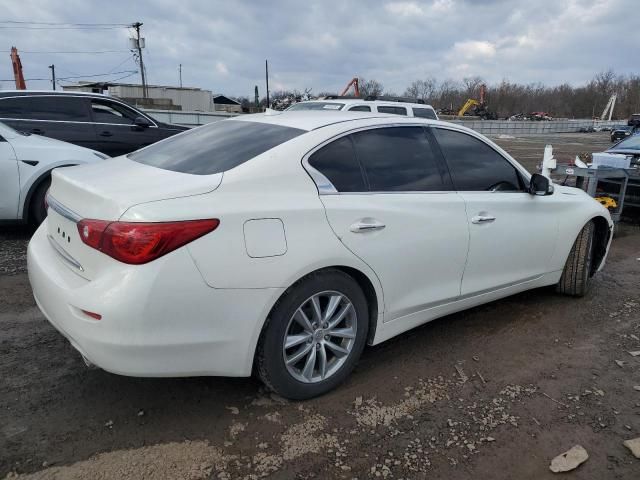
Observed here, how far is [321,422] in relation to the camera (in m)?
2.75

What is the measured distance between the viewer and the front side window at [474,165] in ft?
11.7

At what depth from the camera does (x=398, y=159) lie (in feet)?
10.8

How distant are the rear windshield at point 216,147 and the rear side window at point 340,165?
0.21 meters

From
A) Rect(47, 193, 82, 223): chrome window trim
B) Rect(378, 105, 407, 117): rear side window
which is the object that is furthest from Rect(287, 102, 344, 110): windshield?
Rect(47, 193, 82, 223): chrome window trim

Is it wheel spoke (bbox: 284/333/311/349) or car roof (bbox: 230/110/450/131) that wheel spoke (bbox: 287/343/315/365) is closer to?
wheel spoke (bbox: 284/333/311/349)

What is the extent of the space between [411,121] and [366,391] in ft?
5.85

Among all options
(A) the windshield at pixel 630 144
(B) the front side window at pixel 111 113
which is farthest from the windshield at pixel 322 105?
(A) the windshield at pixel 630 144

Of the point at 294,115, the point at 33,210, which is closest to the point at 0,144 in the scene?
the point at 33,210

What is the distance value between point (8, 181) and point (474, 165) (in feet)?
15.7

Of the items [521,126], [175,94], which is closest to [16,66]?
[175,94]

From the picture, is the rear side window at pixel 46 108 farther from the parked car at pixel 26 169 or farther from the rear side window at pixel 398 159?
the rear side window at pixel 398 159

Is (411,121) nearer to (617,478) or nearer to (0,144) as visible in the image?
(617,478)

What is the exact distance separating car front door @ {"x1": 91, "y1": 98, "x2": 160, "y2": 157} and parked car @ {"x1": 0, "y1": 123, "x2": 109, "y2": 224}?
192cm

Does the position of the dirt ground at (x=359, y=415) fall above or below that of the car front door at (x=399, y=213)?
below
